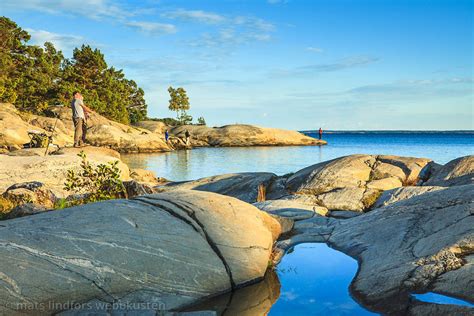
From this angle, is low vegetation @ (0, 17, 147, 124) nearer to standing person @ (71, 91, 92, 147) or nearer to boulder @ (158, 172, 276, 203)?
standing person @ (71, 91, 92, 147)

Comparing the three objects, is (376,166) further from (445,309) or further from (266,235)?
(445,309)

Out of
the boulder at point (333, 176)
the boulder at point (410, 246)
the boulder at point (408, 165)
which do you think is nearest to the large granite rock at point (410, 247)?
the boulder at point (410, 246)

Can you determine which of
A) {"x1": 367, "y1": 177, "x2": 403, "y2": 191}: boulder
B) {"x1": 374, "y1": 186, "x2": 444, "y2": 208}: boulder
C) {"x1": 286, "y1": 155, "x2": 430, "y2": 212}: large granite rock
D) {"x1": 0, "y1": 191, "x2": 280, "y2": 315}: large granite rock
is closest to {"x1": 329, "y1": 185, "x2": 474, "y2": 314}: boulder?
{"x1": 0, "y1": 191, "x2": 280, "y2": 315}: large granite rock

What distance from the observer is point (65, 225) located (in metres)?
6.49

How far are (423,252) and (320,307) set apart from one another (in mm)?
1784

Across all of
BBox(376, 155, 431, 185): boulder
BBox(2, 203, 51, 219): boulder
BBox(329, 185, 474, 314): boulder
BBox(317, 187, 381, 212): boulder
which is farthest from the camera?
BBox(376, 155, 431, 185): boulder

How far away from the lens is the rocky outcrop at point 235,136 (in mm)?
81375

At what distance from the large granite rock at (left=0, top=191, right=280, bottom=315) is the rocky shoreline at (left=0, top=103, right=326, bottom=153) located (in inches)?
975

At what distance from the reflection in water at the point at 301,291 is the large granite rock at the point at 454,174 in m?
7.37

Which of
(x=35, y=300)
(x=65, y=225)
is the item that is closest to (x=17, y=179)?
(x=65, y=225)

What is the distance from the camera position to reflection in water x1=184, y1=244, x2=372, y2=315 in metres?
6.10

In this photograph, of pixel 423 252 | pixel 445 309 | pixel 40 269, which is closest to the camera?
pixel 445 309

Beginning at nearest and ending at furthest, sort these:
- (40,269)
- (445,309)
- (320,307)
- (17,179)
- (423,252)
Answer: (445,309), (40,269), (320,307), (423,252), (17,179)

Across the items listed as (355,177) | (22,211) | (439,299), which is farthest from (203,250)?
(355,177)
